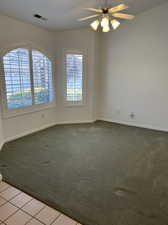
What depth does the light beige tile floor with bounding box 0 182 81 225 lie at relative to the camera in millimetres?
1690

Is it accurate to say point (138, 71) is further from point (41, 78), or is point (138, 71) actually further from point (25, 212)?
point (25, 212)

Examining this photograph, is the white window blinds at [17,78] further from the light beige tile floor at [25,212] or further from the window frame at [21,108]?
the light beige tile floor at [25,212]

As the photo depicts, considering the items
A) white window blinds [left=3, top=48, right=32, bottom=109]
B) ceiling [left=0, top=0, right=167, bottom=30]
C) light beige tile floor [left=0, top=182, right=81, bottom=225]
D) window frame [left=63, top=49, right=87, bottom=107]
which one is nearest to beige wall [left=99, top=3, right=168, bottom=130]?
ceiling [left=0, top=0, right=167, bottom=30]

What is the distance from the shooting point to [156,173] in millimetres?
2512

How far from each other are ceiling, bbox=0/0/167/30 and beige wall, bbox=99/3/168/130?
1.61ft

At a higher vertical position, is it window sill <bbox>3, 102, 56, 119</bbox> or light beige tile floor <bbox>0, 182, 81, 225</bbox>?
window sill <bbox>3, 102, 56, 119</bbox>

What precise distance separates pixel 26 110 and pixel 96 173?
252cm

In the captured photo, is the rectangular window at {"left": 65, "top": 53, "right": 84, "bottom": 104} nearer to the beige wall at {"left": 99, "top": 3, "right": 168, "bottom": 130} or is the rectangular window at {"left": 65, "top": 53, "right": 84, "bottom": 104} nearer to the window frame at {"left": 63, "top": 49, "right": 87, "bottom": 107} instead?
the window frame at {"left": 63, "top": 49, "right": 87, "bottom": 107}

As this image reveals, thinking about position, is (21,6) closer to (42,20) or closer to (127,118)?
(42,20)

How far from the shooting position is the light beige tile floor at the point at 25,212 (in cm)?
169

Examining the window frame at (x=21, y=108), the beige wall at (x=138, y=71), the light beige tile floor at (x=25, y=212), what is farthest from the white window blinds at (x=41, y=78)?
the light beige tile floor at (x=25, y=212)

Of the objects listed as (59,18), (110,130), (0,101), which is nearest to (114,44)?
(59,18)

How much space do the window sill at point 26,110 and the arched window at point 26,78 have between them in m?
0.08

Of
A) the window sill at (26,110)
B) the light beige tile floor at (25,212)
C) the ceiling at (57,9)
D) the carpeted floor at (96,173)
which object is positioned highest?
the ceiling at (57,9)
